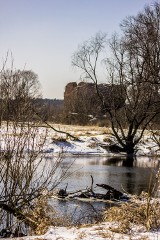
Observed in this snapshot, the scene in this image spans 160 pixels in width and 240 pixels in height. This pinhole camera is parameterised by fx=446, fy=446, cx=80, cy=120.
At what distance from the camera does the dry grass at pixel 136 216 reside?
706 centimetres

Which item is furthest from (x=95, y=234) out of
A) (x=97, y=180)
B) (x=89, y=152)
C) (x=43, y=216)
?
(x=89, y=152)

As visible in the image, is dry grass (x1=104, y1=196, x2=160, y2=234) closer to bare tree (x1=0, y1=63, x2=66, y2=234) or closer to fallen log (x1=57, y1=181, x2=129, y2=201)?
bare tree (x1=0, y1=63, x2=66, y2=234)

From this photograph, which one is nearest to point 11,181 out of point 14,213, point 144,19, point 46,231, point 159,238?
point 14,213

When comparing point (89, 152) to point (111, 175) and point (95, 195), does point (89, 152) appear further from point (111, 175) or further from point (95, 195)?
point (95, 195)

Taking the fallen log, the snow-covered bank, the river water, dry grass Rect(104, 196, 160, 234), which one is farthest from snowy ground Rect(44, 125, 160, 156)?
the snow-covered bank

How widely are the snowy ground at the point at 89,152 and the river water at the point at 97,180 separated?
124cm

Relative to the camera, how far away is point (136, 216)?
748 centimetres

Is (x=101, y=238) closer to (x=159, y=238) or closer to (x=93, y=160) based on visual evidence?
(x=159, y=238)

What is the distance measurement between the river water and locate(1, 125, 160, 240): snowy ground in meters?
1.24

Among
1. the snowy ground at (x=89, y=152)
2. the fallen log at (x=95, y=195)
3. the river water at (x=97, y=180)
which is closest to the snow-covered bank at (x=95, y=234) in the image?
the snowy ground at (x=89, y=152)

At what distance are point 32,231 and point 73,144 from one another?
904 inches

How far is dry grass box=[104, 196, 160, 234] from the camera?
7059 mm

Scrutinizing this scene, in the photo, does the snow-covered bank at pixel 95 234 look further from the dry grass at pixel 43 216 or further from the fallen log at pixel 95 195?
the fallen log at pixel 95 195

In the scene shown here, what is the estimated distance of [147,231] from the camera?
22.7 ft
